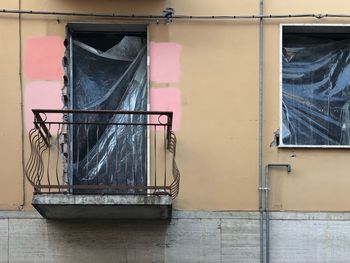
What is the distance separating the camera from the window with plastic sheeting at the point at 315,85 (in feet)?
24.4

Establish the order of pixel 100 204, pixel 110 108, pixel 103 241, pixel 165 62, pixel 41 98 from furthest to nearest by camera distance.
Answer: pixel 110 108 < pixel 165 62 < pixel 41 98 < pixel 103 241 < pixel 100 204

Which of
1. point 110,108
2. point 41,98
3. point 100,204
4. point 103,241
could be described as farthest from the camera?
point 110,108

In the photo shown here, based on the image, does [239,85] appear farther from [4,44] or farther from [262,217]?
[4,44]

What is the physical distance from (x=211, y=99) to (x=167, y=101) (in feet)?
1.76

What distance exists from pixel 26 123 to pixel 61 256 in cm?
163

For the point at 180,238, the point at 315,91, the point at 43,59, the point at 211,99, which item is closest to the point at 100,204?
the point at 180,238

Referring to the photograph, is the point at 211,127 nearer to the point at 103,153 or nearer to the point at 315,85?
the point at 103,153

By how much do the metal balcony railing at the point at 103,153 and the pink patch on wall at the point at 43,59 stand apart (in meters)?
0.50

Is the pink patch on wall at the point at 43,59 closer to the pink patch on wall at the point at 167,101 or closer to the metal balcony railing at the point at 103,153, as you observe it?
the metal balcony railing at the point at 103,153

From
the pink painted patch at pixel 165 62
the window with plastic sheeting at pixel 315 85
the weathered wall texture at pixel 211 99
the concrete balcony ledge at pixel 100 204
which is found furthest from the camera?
the window with plastic sheeting at pixel 315 85

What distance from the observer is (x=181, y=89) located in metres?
7.21

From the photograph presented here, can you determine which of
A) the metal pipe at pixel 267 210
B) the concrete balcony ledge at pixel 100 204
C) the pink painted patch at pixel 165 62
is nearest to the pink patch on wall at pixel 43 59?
the pink painted patch at pixel 165 62

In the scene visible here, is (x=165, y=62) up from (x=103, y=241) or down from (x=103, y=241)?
up

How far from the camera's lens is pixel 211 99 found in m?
7.21
